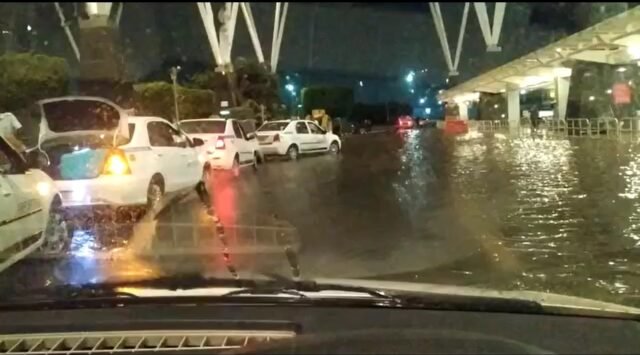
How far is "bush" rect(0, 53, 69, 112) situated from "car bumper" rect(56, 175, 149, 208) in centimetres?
74

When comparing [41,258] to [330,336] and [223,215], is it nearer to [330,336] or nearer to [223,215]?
[223,215]

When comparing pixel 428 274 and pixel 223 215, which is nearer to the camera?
pixel 428 274

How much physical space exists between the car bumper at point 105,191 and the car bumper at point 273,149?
988 millimetres

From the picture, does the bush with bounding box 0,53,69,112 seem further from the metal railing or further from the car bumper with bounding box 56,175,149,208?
the metal railing

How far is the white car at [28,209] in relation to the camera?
6.21 m

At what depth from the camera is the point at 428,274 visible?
617 cm

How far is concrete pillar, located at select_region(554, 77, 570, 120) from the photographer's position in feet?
22.2

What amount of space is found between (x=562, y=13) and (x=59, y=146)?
3765 mm

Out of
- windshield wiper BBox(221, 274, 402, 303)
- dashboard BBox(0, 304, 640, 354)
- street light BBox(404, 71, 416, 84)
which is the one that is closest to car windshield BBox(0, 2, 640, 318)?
street light BBox(404, 71, 416, 84)

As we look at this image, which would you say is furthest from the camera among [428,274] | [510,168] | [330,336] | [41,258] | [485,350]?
[510,168]

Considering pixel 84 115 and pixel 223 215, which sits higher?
pixel 84 115

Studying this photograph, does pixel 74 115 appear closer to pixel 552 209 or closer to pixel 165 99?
pixel 165 99

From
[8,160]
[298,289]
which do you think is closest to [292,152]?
[8,160]

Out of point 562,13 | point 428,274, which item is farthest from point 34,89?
point 562,13
